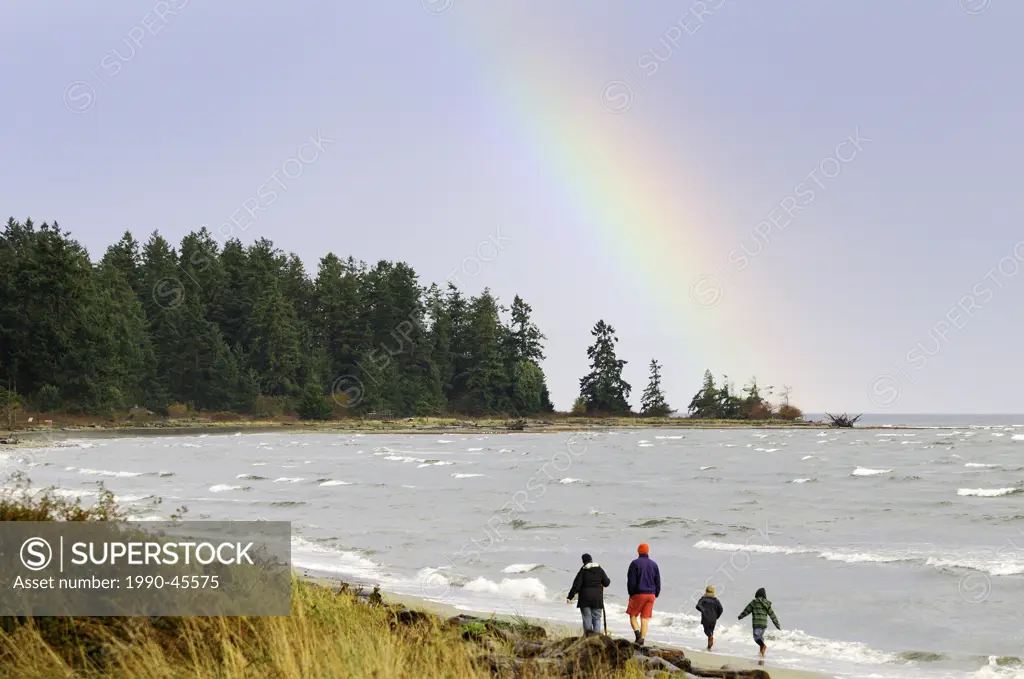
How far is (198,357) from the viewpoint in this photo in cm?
11438

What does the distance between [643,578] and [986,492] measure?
35.3 m

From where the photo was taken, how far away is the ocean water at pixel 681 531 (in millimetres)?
16672

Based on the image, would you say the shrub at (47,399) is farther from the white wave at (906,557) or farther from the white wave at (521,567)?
the white wave at (906,557)

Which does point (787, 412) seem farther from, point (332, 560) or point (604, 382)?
point (332, 560)

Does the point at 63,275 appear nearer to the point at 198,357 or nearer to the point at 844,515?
the point at 198,357

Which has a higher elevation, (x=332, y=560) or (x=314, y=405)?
(x=314, y=405)

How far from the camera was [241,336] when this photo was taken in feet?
401

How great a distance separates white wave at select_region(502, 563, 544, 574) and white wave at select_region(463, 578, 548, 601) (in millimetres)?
1183

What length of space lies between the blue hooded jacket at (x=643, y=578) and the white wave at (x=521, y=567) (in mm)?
7832

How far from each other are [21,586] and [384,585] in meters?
12.7

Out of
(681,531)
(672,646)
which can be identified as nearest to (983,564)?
(681,531)

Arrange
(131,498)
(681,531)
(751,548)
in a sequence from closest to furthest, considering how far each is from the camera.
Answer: (751,548) < (681,531) < (131,498)

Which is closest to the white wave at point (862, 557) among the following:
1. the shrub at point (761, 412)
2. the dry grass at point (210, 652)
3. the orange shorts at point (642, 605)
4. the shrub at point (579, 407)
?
the orange shorts at point (642, 605)

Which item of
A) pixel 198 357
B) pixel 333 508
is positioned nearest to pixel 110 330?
pixel 198 357
